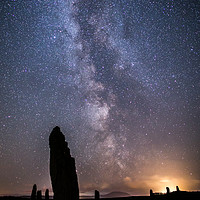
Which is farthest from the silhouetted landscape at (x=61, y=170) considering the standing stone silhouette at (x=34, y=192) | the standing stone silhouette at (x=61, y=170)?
the standing stone silhouette at (x=34, y=192)

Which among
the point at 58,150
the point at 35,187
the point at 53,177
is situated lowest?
the point at 35,187

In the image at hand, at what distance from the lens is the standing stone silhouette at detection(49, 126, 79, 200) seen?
35.0 ft

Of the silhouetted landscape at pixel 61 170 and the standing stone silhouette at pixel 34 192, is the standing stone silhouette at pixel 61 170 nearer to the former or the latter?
the silhouetted landscape at pixel 61 170

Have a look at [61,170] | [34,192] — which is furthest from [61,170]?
[34,192]

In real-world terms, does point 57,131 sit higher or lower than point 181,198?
higher

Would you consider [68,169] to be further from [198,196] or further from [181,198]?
[198,196]

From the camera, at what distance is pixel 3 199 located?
1254 cm

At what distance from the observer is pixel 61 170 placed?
36.5 ft

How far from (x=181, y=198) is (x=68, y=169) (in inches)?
390

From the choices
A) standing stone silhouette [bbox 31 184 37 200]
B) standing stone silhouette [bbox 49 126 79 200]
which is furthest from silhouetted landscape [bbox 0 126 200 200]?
standing stone silhouette [bbox 31 184 37 200]

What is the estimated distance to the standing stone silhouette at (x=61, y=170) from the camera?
10.7 metres

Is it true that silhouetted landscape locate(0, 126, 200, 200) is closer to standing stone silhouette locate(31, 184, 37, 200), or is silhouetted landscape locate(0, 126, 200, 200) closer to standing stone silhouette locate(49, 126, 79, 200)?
standing stone silhouette locate(49, 126, 79, 200)

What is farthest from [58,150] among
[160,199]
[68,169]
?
[160,199]

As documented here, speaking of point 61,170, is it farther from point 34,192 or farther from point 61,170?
point 34,192
